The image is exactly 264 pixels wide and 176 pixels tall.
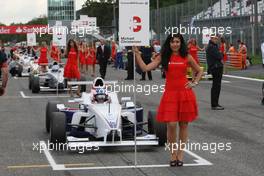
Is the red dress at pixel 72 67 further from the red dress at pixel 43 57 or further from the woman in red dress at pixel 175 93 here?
the woman in red dress at pixel 175 93

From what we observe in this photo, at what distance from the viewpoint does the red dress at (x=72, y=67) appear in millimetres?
21031

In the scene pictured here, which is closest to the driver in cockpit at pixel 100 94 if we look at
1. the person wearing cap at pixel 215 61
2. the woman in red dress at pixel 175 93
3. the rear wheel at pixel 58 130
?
the rear wheel at pixel 58 130

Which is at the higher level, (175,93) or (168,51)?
(168,51)

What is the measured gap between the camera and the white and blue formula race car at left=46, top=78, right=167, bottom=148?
10.5m

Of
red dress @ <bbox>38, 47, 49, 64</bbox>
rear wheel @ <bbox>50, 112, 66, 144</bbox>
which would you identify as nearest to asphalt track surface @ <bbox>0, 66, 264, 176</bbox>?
rear wheel @ <bbox>50, 112, 66, 144</bbox>

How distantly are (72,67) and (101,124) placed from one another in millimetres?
10749

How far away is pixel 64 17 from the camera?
558 ft

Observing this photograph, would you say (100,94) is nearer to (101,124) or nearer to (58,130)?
(101,124)

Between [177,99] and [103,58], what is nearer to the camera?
[177,99]

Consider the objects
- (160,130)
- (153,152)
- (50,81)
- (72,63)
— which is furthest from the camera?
(50,81)

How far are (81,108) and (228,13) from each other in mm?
46410

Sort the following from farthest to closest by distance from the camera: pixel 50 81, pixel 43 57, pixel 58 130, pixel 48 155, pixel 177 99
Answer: pixel 43 57 → pixel 50 81 → pixel 58 130 → pixel 48 155 → pixel 177 99

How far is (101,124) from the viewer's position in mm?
10695

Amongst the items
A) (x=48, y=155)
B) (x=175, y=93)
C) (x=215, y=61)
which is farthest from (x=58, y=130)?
(x=215, y=61)
